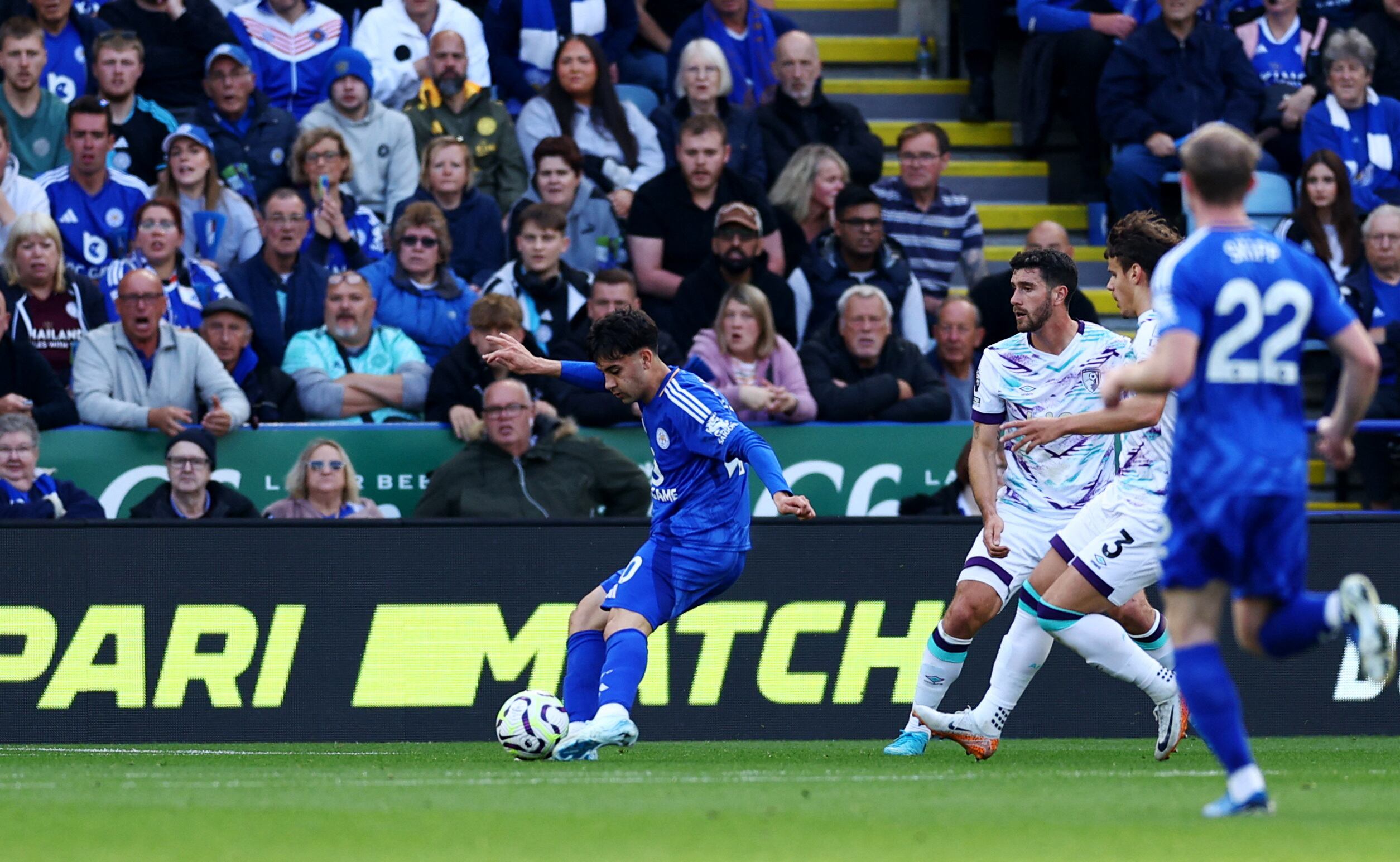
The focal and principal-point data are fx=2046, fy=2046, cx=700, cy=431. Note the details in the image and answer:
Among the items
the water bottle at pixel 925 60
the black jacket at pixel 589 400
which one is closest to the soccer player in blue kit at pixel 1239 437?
the black jacket at pixel 589 400

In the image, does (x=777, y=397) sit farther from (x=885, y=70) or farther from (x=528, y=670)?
(x=885, y=70)

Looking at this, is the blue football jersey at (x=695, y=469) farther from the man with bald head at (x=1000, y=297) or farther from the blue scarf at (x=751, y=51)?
the blue scarf at (x=751, y=51)

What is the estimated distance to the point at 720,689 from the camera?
429 inches

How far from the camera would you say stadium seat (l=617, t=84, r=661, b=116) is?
15.1 metres

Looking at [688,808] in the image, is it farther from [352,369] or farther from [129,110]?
[129,110]

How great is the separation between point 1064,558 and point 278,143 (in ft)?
23.3

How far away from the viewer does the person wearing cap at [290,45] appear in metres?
14.3

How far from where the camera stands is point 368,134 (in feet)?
45.4

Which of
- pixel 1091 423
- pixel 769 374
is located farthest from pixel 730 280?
pixel 1091 423

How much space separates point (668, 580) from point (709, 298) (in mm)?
4673

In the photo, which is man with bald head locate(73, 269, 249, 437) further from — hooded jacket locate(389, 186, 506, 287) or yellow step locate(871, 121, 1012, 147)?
yellow step locate(871, 121, 1012, 147)

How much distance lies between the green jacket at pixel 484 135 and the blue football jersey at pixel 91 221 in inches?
86.2

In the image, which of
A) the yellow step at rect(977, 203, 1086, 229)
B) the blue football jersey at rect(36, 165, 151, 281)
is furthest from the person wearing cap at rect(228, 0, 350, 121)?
the yellow step at rect(977, 203, 1086, 229)

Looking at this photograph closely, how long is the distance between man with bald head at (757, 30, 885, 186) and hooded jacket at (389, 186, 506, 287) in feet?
7.46
